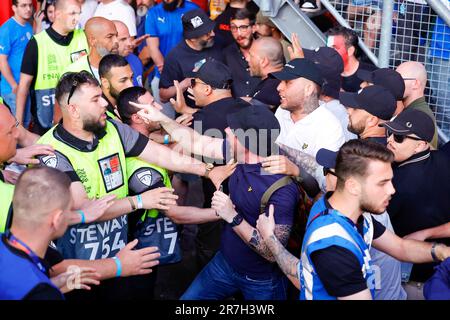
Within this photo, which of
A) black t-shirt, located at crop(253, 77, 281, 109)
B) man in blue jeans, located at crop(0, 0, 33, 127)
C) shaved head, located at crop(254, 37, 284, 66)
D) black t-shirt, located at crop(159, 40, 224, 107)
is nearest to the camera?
black t-shirt, located at crop(253, 77, 281, 109)

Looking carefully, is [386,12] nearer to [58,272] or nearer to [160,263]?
[160,263]

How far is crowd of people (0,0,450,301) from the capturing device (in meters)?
3.73

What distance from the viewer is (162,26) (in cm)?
875

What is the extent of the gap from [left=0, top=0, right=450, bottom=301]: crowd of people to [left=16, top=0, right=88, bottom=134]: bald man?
0.05 m

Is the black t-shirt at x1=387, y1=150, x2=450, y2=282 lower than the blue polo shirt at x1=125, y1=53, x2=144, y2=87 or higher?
lower

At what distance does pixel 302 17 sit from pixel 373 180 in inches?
152

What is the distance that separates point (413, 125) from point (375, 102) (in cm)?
49

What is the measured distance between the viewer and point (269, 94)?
6762 mm

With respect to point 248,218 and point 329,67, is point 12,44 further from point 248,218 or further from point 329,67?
point 248,218

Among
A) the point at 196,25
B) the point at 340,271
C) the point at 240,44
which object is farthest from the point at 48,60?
the point at 340,271

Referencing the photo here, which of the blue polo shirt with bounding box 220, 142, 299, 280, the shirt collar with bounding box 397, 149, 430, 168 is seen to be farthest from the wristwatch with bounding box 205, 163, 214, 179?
the shirt collar with bounding box 397, 149, 430, 168

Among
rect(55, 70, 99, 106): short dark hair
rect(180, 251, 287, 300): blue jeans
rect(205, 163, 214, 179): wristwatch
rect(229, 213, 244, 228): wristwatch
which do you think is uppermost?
rect(55, 70, 99, 106): short dark hair

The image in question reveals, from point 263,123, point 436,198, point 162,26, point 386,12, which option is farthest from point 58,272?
point 162,26

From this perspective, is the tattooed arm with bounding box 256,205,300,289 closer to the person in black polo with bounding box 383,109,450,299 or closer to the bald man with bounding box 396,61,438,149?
the person in black polo with bounding box 383,109,450,299
